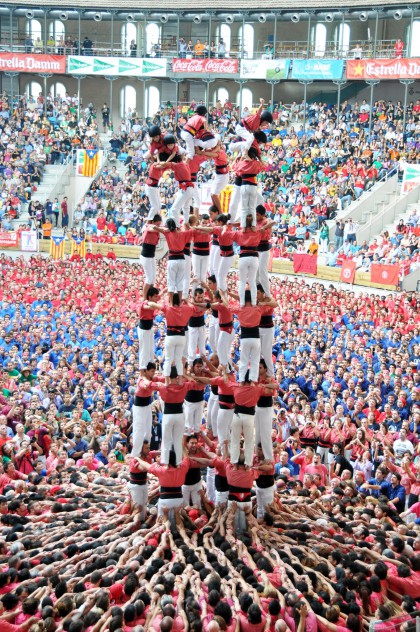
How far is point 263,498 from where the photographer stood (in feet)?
41.8

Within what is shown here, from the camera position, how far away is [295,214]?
35.0 meters

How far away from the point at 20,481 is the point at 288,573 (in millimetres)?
4490

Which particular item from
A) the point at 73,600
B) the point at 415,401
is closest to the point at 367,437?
the point at 415,401

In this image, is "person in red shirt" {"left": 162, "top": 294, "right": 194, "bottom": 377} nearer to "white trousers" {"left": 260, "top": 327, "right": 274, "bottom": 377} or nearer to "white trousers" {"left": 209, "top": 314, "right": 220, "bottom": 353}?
"white trousers" {"left": 260, "top": 327, "right": 274, "bottom": 377}

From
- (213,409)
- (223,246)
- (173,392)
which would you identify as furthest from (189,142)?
(213,409)

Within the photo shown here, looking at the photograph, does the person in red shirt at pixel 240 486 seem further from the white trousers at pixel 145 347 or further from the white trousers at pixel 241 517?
the white trousers at pixel 145 347

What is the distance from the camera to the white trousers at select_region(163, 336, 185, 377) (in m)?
12.0

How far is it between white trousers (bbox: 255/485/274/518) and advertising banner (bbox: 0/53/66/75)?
115ft

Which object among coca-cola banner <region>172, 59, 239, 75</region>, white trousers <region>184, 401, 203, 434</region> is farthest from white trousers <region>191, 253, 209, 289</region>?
coca-cola banner <region>172, 59, 239, 75</region>

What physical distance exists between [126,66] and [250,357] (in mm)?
33697

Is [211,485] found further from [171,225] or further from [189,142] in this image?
[189,142]

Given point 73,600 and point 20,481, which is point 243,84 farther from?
point 73,600


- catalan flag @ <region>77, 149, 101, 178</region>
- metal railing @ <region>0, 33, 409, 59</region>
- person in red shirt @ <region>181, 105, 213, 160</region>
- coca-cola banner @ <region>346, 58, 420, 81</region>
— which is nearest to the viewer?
person in red shirt @ <region>181, 105, 213, 160</region>

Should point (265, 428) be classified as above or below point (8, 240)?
below
